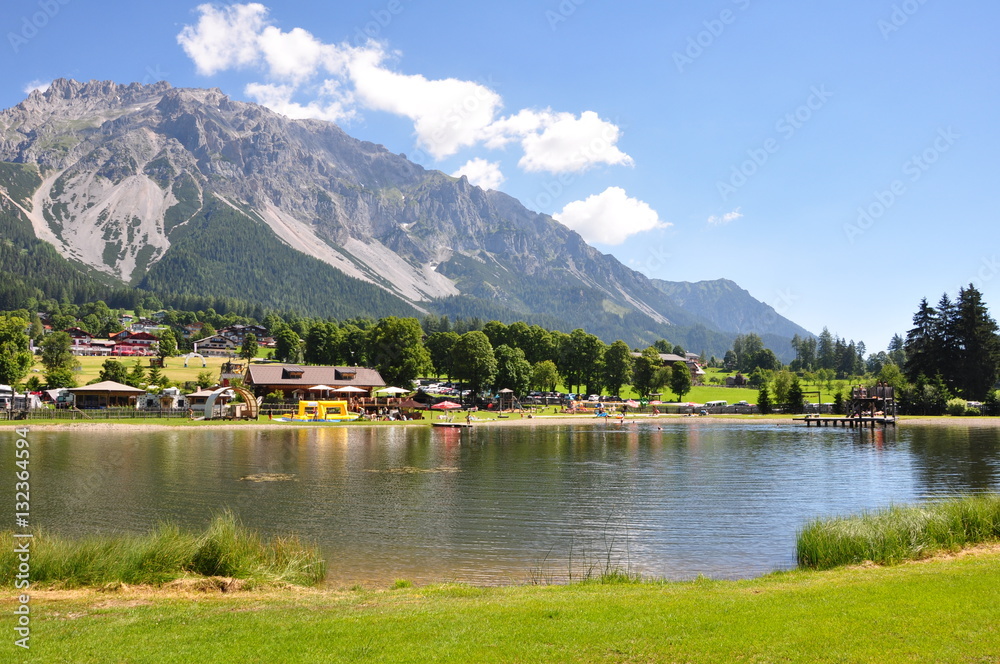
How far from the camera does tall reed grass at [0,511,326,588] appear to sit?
1260 centimetres

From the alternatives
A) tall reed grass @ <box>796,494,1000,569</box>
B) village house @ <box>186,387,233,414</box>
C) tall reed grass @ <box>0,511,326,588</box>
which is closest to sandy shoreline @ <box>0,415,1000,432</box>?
village house @ <box>186,387,233,414</box>

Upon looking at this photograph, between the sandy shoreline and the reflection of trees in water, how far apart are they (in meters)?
13.4

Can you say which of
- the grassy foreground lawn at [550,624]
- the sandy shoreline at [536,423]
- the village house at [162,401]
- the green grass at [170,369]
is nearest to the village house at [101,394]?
the village house at [162,401]

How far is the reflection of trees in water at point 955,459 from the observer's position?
29.3m

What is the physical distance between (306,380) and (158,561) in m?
75.8

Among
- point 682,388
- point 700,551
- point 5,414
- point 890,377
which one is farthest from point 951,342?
point 5,414

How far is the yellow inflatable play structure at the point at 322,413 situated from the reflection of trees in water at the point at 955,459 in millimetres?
52109

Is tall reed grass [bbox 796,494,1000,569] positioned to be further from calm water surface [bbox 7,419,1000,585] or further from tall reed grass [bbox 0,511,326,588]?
tall reed grass [bbox 0,511,326,588]

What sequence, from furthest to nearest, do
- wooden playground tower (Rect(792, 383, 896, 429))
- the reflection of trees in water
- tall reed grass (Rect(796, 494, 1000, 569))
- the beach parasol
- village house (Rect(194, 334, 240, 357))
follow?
village house (Rect(194, 334, 240, 357)) < the beach parasol < wooden playground tower (Rect(792, 383, 896, 429)) < the reflection of trees in water < tall reed grass (Rect(796, 494, 1000, 569))

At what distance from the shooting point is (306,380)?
86500mm

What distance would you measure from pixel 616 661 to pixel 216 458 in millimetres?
33763

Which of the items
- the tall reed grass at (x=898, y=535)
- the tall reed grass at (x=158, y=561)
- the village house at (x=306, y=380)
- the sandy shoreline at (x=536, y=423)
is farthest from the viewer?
the village house at (x=306, y=380)

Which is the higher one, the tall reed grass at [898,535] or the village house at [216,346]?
the village house at [216,346]

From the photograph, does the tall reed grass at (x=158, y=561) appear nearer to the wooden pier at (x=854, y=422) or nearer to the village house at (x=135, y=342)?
the wooden pier at (x=854, y=422)
